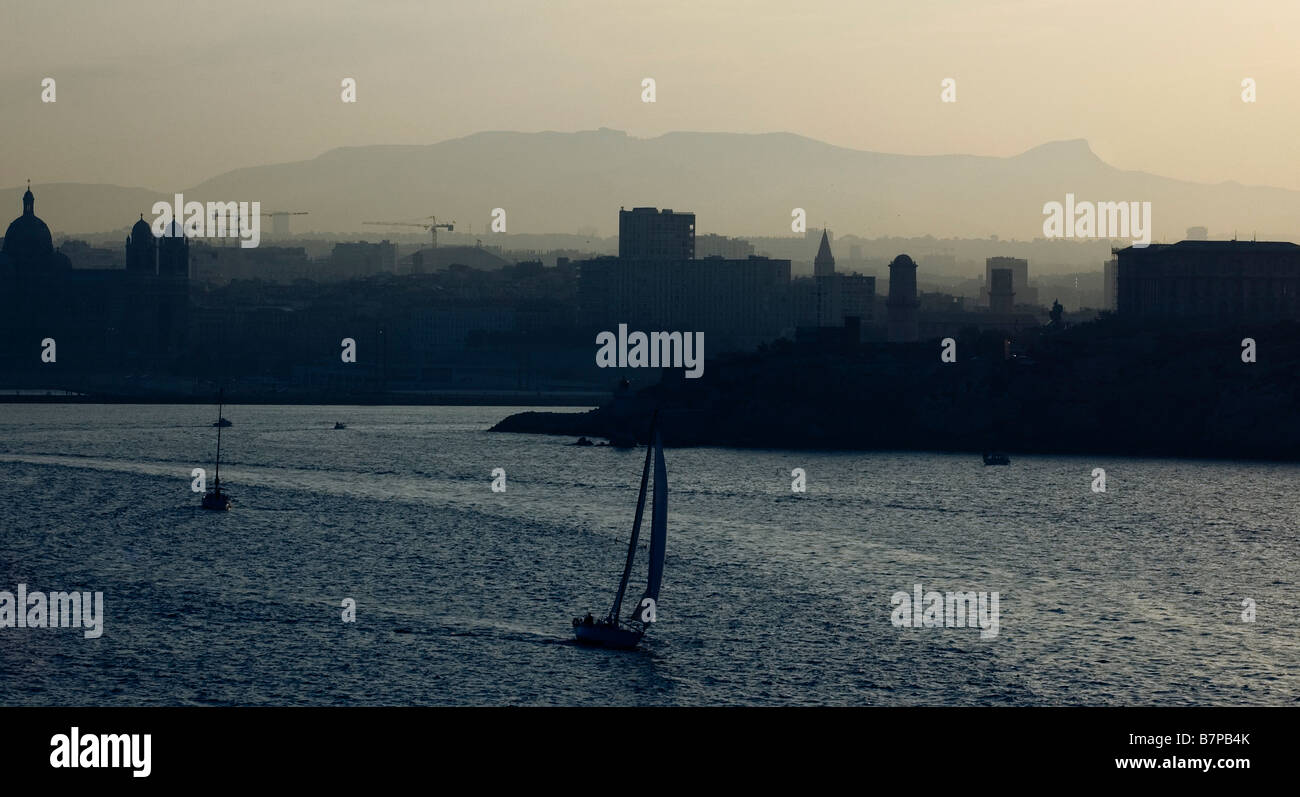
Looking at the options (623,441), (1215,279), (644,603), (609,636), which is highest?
(1215,279)

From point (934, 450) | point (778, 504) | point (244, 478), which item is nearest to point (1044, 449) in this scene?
point (934, 450)

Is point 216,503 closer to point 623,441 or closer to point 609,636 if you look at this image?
point 609,636

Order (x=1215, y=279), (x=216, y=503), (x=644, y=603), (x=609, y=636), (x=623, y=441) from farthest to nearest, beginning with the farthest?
(x=1215, y=279) → (x=623, y=441) → (x=216, y=503) → (x=644, y=603) → (x=609, y=636)

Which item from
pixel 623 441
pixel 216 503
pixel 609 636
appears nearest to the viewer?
pixel 609 636

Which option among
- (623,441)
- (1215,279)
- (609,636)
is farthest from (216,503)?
(1215,279)

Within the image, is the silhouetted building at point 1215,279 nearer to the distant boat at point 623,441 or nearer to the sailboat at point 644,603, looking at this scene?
the distant boat at point 623,441

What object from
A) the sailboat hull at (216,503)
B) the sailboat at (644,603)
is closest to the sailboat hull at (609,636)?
the sailboat at (644,603)

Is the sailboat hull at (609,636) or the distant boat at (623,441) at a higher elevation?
the distant boat at (623,441)

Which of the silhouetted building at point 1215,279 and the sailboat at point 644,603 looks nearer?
the sailboat at point 644,603
